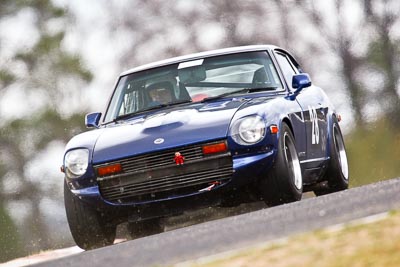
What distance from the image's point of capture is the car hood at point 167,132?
31.8ft

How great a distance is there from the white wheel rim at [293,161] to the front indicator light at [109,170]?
1234mm

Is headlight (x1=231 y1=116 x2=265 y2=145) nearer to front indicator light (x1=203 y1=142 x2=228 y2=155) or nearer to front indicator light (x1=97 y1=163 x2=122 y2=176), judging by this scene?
front indicator light (x1=203 y1=142 x2=228 y2=155)

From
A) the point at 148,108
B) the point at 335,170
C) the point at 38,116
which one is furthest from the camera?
the point at 38,116

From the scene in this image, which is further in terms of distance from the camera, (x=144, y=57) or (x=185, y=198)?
(x=144, y=57)

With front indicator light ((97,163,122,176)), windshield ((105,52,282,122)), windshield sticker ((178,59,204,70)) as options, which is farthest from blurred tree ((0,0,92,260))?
front indicator light ((97,163,122,176))

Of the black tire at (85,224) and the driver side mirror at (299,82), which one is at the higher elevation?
the driver side mirror at (299,82)

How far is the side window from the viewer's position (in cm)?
1132

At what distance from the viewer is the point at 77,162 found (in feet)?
32.9

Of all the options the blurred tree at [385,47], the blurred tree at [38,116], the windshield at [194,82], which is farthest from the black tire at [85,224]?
the blurred tree at [385,47]

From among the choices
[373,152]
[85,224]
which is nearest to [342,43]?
[373,152]

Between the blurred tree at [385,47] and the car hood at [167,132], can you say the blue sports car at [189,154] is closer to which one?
the car hood at [167,132]

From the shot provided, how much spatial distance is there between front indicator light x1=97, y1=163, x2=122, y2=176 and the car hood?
5 cm

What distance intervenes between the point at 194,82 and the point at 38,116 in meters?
34.0

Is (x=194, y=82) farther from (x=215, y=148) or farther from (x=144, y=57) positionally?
(x=144, y=57)
